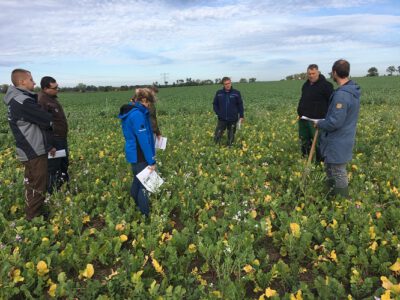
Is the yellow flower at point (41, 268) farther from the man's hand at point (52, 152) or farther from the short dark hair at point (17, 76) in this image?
the short dark hair at point (17, 76)

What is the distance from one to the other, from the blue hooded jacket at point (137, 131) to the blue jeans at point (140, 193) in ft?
0.42

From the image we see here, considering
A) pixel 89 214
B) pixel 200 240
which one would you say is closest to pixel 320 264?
pixel 200 240

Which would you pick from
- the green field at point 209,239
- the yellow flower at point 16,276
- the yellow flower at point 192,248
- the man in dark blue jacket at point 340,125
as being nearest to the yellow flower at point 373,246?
the green field at point 209,239

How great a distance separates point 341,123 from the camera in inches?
178

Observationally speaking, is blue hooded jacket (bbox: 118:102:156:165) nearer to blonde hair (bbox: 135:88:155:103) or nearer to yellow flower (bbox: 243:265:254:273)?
blonde hair (bbox: 135:88:155:103)

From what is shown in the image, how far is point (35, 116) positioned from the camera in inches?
167

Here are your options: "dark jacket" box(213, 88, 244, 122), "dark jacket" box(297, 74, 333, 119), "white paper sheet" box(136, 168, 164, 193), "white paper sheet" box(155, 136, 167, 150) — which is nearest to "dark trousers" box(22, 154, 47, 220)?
"white paper sheet" box(136, 168, 164, 193)

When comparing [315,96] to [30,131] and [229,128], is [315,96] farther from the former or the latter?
[30,131]

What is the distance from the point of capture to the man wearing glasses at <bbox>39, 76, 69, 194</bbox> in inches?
202

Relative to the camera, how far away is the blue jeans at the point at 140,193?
4574 millimetres

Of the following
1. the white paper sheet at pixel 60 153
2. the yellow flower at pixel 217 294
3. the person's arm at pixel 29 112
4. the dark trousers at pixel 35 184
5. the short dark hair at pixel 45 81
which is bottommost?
the yellow flower at pixel 217 294

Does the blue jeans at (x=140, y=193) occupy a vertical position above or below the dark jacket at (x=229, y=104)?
below

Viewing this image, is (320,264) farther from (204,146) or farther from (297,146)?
(204,146)

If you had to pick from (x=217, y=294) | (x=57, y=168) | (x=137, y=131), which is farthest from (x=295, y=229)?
(x=57, y=168)
